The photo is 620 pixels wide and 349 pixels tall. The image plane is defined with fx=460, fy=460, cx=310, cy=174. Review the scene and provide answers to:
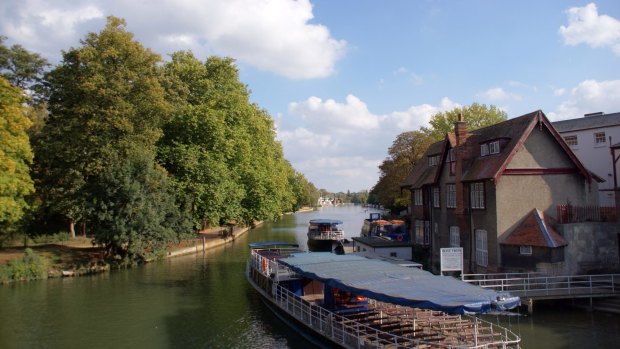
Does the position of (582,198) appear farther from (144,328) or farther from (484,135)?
(144,328)

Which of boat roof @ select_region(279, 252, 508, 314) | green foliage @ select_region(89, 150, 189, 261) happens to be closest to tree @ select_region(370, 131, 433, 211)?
green foliage @ select_region(89, 150, 189, 261)

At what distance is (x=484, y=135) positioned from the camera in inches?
1442

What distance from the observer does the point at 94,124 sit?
43.8 metres

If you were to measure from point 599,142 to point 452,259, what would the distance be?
21.1 m

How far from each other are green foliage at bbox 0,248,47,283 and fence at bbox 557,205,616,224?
42544 mm

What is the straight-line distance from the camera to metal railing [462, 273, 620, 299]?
27.9 meters

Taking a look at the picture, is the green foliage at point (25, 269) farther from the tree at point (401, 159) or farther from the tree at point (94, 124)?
the tree at point (401, 159)

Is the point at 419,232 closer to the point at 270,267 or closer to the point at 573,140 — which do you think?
the point at 573,140

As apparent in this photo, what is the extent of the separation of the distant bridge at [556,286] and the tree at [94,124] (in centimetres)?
3333

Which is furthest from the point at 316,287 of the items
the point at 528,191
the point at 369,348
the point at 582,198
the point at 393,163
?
the point at 393,163

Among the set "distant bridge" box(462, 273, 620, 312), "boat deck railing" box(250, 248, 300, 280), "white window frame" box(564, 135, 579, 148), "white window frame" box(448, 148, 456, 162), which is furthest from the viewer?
"white window frame" box(564, 135, 579, 148)

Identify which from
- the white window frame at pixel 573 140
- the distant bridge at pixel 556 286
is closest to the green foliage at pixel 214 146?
the distant bridge at pixel 556 286

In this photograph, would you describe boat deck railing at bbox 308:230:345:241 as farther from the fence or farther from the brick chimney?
the fence

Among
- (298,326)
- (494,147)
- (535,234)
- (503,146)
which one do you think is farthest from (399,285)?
(494,147)
